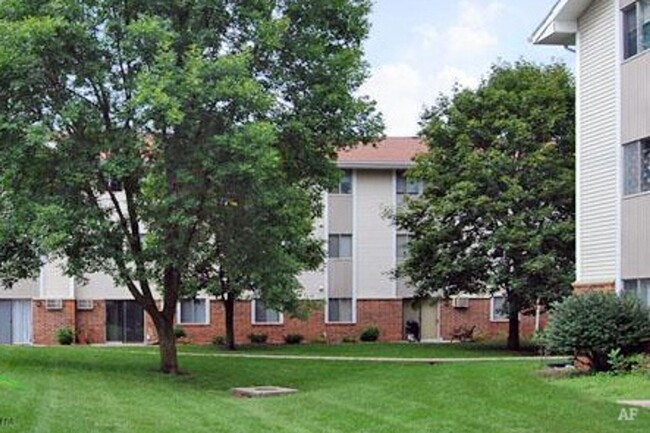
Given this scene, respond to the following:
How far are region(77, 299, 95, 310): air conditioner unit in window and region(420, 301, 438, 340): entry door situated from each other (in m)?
13.4

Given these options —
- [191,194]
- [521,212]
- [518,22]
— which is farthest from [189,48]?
[521,212]

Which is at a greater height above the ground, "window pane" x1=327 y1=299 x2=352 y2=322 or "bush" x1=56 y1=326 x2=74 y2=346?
"window pane" x1=327 y1=299 x2=352 y2=322

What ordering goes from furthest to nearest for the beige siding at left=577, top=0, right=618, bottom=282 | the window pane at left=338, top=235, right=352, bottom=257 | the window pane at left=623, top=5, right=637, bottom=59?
1. the window pane at left=338, top=235, right=352, bottom=257
2. the beige siding at left=577, top=0, right=618, bottom=282
3. the window pane at left=623, top=5, right=637, bottom=59

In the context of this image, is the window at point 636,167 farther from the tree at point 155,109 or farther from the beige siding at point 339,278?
the beige siding at point 339,278

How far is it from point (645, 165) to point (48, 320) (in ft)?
90.3

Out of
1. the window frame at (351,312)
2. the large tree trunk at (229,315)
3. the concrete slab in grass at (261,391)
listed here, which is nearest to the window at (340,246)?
the window frame at (351,312)

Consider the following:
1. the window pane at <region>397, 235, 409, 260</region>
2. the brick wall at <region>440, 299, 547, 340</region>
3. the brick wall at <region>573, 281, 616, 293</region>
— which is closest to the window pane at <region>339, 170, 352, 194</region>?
the window pane at <region>397, 235, 409, 260</region>

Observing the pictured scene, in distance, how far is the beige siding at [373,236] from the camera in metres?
42.8

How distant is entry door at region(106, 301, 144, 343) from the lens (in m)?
41.8

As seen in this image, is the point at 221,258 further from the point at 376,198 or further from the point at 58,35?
the point at 376,198

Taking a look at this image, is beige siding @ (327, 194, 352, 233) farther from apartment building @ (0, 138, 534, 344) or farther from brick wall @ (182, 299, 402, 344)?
brick wall @ (182, 299, 402, 344)

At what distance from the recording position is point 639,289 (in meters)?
20.3

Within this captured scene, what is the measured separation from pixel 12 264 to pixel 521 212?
15.6 meters

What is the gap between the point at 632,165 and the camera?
67.7ft
